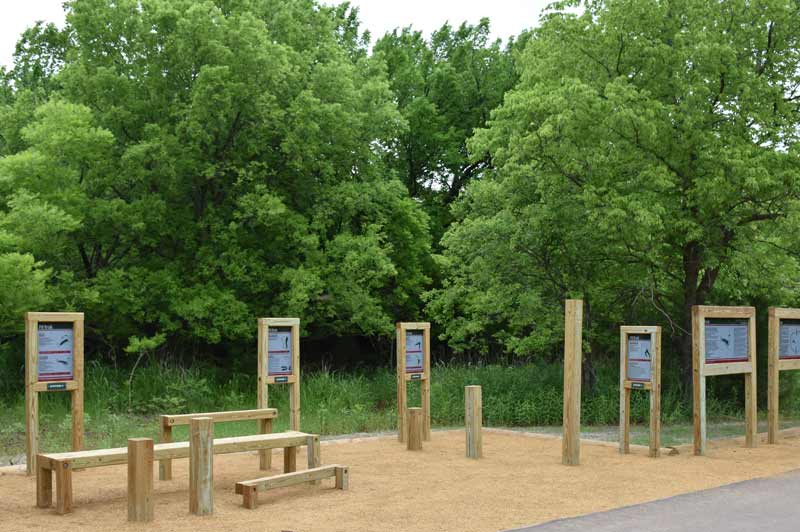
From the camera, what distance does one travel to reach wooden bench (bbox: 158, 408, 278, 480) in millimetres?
9914

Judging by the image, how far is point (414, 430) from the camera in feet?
40.4

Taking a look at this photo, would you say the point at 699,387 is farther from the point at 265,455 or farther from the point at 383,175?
the point at 383,175

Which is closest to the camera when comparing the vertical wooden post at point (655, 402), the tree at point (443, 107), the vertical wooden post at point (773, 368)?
the vertical wooden post at point (655, 402)

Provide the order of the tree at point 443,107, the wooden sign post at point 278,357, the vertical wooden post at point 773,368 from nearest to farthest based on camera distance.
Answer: the wooden sign post at point 278,357, the vertical wooden post at point 773,368, the tree at point 443,107

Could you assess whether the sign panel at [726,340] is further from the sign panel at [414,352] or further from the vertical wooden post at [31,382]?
the vertical wooden post at [31,382]

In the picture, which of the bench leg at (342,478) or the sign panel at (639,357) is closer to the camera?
the bench leg at (342,478)

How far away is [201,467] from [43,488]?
156 cm

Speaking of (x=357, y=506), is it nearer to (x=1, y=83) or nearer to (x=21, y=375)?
(x=21, y=375)

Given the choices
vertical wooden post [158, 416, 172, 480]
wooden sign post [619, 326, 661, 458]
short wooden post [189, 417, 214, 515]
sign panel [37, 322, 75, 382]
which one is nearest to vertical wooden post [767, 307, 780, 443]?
wooden sign post [619, 326, 661, 458]

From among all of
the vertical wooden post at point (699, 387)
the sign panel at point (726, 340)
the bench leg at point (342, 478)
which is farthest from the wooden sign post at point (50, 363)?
the sign panel at point (726, 340)

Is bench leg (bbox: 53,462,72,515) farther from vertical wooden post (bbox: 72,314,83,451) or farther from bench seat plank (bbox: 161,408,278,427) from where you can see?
vertical wooden post (bbox: 72,314,83,451)

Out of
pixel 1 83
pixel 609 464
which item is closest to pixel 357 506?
pixel 609 464

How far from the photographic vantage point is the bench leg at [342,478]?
364 inches

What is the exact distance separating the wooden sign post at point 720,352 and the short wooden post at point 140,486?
7737mm
